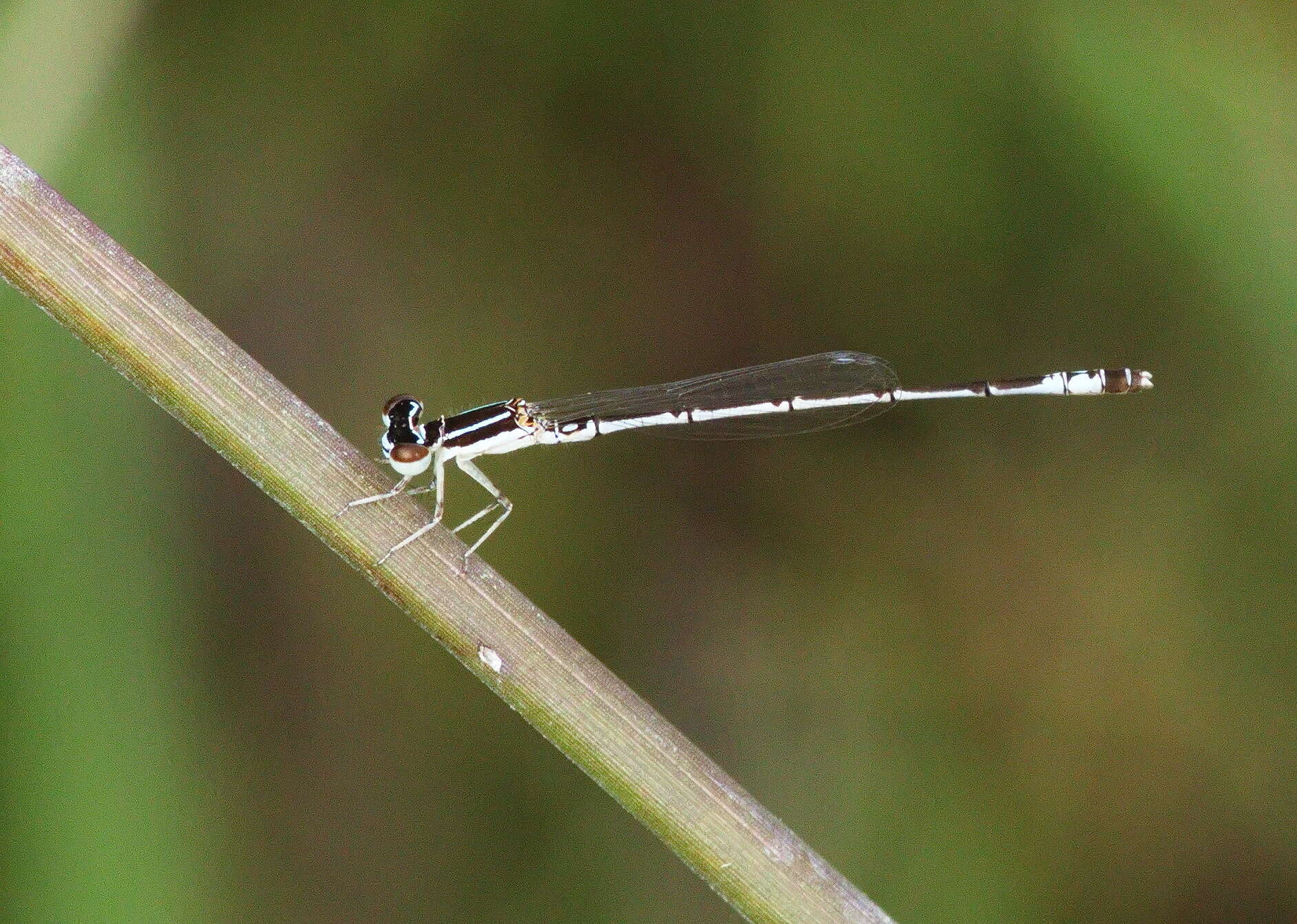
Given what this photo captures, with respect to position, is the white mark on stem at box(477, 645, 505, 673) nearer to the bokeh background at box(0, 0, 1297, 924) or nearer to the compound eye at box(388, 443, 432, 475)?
the compound eye at box(388, 443, 432, 475)

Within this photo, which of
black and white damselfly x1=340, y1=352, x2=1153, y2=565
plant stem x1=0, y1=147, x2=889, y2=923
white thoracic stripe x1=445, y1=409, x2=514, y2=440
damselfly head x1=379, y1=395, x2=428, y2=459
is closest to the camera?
plant stem x1=0, y1=147, x2=889, y2=923

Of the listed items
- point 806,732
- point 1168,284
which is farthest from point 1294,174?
point 806,732

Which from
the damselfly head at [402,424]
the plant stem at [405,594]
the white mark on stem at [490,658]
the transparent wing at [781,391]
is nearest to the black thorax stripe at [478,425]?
the damselfly head at [402,424]

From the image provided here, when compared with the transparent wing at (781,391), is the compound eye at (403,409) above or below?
below

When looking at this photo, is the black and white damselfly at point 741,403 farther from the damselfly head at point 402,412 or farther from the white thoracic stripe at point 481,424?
the damselfly head at point 402,412

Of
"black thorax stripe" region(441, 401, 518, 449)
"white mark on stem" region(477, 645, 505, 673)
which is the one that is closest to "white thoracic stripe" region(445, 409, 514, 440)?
"black thorax stripe" region(441, 401, 518, 449)

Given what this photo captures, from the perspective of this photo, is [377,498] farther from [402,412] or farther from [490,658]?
[402,412]
